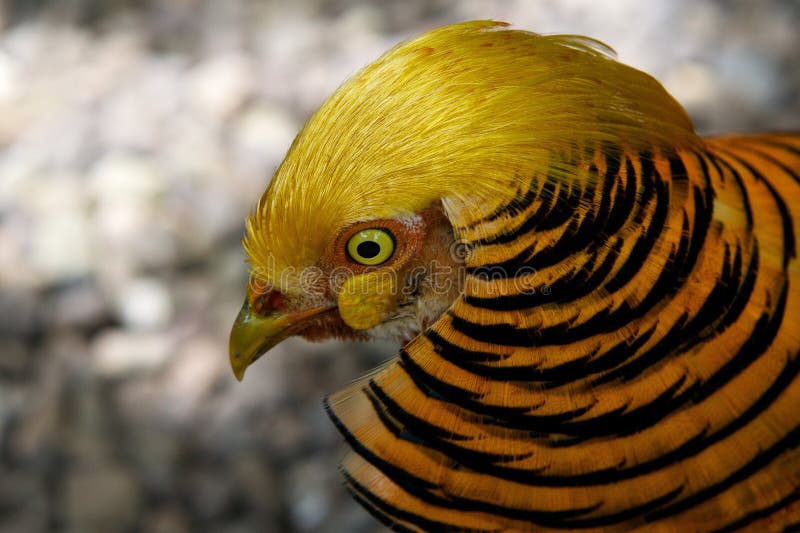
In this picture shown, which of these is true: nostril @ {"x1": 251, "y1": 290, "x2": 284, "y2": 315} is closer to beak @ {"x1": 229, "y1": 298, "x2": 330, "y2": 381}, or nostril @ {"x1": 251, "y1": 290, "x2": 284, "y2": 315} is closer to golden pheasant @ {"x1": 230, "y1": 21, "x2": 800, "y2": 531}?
beak @ {"x1": 229, "y1": 298, "x2": 330, "y2": 381}

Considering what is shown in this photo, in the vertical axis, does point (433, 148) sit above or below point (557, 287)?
above

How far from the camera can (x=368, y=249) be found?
168cm

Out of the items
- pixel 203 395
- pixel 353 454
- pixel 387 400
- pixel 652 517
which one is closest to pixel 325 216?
pixel 387 400

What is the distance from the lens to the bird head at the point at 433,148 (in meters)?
1.51

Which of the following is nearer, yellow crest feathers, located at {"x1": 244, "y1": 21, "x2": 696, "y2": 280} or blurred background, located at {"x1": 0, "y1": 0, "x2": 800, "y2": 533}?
yellow crest feathers, located at {"x1": 244, "y1": 21, "x2": 696, "y2": 280}

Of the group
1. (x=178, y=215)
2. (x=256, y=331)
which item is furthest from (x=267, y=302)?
(x=178, y=215)

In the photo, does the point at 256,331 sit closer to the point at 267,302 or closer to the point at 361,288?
the point at 267,302

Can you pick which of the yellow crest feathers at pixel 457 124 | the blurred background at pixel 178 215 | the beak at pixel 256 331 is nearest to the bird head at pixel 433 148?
the yellow crest feathers at pixel 457 124

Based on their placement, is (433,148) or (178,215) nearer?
(433,148)

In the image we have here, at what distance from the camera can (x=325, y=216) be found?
5.33 feet

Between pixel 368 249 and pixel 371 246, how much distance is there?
1cm

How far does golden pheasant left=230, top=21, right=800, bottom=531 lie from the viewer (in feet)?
4.96

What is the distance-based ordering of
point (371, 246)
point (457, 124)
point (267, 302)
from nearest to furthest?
point (457, 124) < point (371, 246) < point (267, 302)

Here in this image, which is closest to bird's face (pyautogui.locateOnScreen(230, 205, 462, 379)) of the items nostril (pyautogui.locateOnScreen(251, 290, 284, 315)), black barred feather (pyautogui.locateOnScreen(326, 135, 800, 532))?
nostril (pyautogui.locateOnScreen(251, 290, 284, 315))
